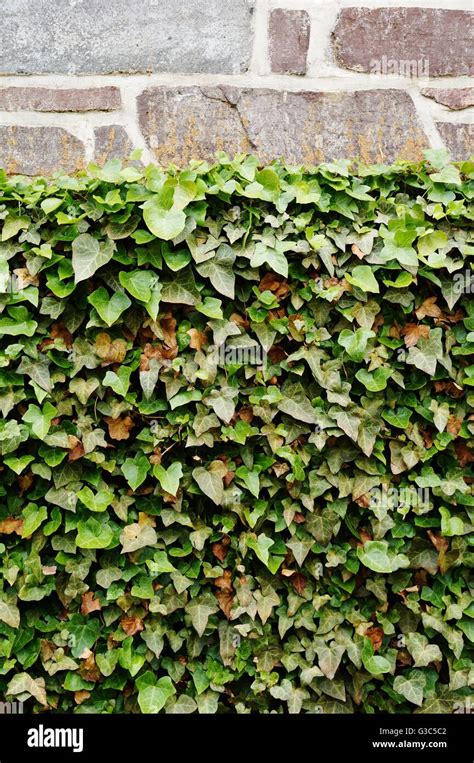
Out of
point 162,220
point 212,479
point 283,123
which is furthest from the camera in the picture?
point 283,123

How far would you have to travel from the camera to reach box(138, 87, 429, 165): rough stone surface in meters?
2.29

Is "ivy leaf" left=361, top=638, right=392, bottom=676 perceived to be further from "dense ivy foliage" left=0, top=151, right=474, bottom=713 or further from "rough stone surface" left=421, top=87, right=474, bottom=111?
"rough stone surface" left=421, top=87, right=474, bottom=111

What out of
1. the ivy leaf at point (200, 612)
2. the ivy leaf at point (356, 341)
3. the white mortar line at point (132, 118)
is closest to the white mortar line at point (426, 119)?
the ivy leaf at point (356, 341)

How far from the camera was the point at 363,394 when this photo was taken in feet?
6.49

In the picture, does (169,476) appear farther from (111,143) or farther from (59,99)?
(59,99)

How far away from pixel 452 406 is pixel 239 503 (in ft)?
2.37

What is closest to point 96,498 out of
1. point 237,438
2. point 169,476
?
point 169,476

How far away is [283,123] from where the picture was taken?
2305 millimetres

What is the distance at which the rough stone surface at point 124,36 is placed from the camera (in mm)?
2338

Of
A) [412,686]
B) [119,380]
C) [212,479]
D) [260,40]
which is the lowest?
[412,686]

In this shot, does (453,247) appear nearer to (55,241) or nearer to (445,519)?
(445,519)

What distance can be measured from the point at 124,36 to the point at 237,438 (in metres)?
1.55

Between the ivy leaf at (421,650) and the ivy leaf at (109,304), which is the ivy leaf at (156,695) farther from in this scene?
the ivy leaf at (109,304)
